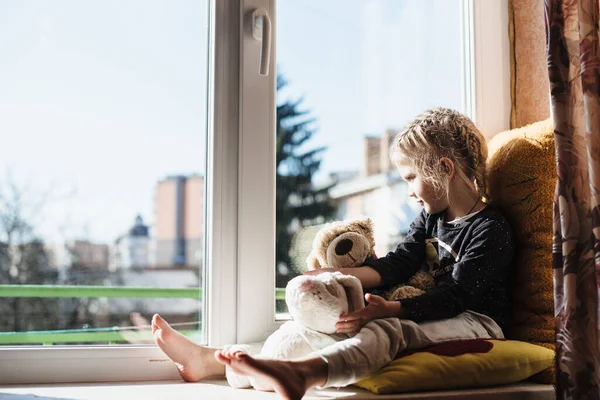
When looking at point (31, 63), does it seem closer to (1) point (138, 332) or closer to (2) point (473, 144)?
(1) point (138, 332)

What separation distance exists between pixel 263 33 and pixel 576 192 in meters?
0.75

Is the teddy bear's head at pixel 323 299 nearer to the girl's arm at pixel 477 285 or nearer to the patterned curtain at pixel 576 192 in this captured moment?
the girl's arm at pixel 477 285

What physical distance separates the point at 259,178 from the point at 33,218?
1.64ft

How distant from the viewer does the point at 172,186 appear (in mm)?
1528

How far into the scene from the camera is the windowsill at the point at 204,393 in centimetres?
120

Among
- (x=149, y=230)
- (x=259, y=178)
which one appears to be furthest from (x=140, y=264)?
(x=259, y=178)

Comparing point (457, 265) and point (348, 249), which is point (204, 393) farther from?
point (457, 265)

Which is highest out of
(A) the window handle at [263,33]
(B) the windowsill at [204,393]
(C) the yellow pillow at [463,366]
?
(A) the window handle at [263,33]

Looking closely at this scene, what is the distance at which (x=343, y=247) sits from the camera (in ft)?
4.72

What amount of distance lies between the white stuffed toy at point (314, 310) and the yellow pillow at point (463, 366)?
0.12 metres

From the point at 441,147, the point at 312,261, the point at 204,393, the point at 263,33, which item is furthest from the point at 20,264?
the point at 441,147

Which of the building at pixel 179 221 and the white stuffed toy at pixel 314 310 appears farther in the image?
the building at pixel 179 221

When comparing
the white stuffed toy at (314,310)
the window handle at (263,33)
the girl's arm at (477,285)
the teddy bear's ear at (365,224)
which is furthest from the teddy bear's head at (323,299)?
the window handle at (263,33)

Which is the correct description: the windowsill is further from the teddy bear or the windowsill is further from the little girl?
the teddy bear
